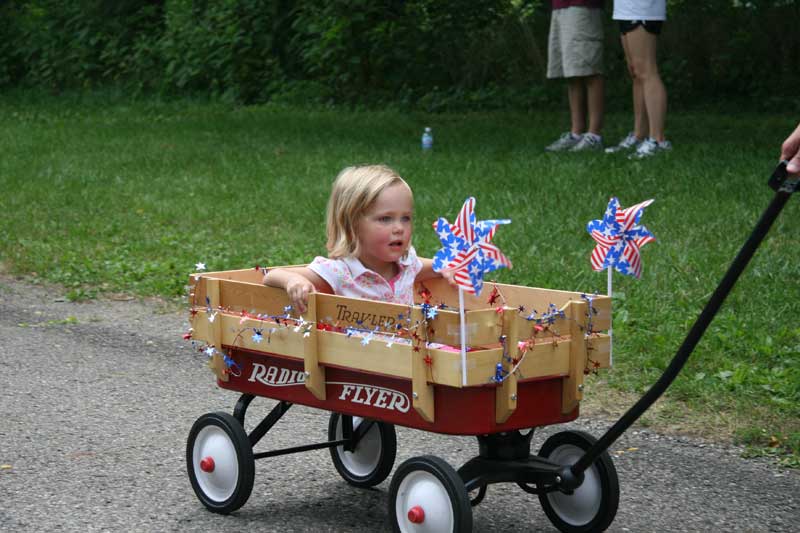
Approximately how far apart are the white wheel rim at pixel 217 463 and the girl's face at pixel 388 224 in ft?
2.53

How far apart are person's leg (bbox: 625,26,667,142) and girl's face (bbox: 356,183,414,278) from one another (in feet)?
20.4

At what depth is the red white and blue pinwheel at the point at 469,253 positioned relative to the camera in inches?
119

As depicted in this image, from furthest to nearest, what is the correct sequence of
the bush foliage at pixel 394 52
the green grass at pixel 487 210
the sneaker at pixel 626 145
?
the bush foliage at pixel 394 52, the sneaker at pixel 626 145, the green grass at pixel 487 210

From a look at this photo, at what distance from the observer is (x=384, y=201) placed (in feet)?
12.3

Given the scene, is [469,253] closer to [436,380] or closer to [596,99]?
[436,380]

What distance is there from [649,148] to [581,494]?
672 cm

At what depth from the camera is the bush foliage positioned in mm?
15883

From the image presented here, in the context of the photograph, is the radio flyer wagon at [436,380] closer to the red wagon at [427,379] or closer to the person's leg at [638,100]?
the red wagon at [427,379]

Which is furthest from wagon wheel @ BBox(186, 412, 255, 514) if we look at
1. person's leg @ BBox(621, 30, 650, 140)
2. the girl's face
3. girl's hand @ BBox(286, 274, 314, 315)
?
person's leg @ BBox(621, 30, 650, 140)

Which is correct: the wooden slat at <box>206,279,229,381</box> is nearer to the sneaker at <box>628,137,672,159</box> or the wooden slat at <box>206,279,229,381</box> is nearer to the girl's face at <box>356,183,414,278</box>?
the girl's face at <box>356,183,414,278</box>

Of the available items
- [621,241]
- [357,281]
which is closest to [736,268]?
[621,241]

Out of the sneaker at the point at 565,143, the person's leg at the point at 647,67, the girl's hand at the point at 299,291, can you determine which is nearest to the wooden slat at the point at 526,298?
the girl's hand at the point at 299,291

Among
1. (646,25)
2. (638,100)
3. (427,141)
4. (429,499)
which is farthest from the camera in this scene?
(427,141)

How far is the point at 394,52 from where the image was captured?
17.9m
